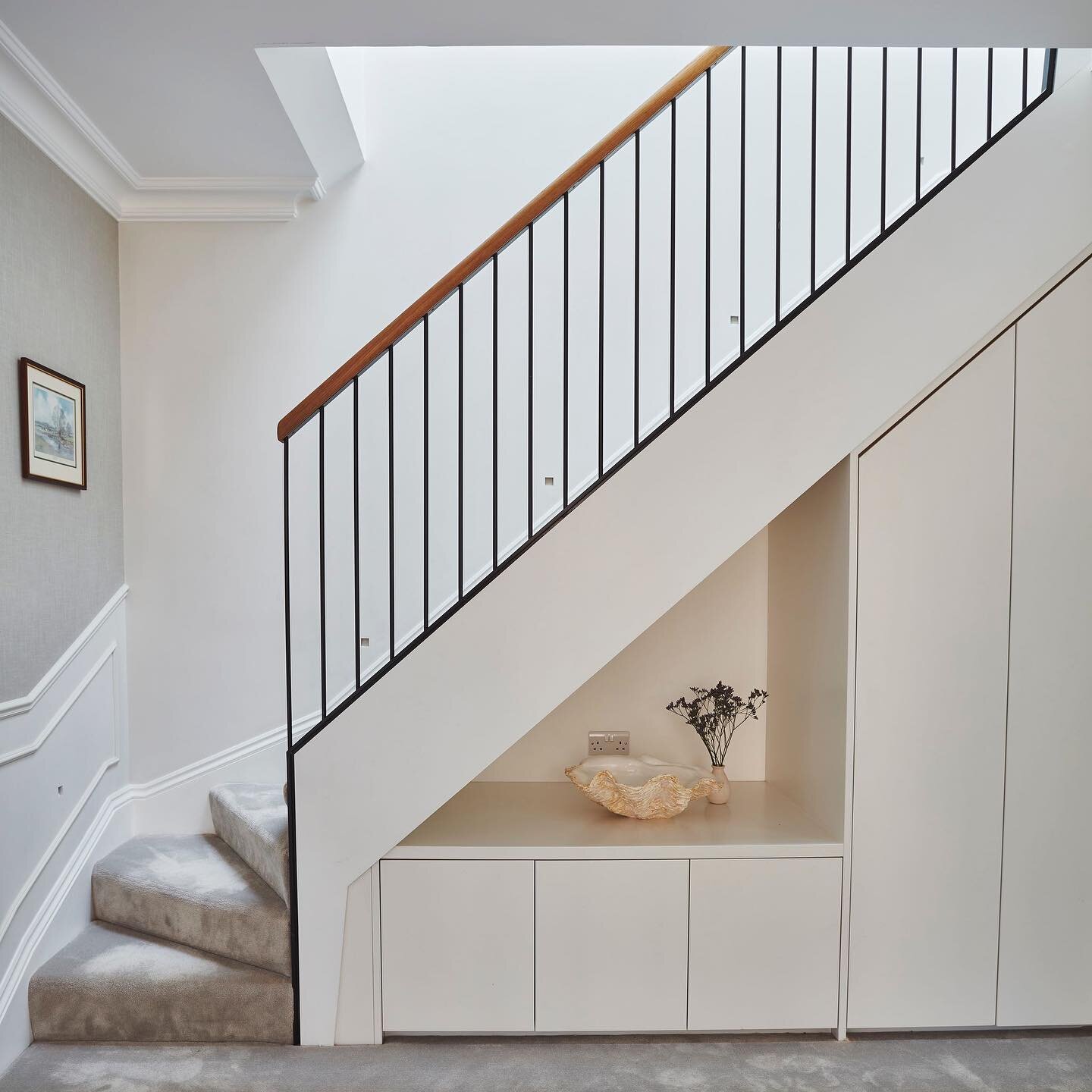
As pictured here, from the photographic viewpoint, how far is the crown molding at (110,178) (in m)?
2.30

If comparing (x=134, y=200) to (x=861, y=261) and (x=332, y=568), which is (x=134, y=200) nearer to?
(x=332, y=568)

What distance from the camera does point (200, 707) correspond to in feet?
10.4

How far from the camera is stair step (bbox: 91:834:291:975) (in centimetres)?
240

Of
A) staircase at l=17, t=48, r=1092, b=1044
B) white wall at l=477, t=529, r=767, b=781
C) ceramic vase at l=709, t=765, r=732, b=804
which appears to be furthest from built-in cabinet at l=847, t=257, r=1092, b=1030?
white wall at l=477, t=529, r=767, b=781

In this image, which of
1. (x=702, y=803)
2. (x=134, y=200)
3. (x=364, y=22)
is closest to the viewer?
(x=364, y=22)

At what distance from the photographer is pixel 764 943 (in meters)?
2.33

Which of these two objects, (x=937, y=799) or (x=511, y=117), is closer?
(x=937, y=799)

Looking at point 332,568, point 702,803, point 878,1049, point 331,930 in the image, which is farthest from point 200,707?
point 878,1049

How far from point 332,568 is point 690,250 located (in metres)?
1.85

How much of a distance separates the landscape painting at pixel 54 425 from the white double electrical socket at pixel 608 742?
204 centimetres

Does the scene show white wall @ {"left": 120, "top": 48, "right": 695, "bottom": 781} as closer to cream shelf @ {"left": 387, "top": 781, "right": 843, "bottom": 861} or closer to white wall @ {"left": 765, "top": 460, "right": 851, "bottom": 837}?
cream shelf @ {"left": 387, "top": 781, "right": 843, "bottom": 861}

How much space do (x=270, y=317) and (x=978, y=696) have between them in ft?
9.10

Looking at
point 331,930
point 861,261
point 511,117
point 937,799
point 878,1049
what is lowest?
point 878,1049

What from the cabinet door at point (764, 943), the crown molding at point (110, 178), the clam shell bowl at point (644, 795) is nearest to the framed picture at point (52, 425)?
the crown molding at point (110, 178)
